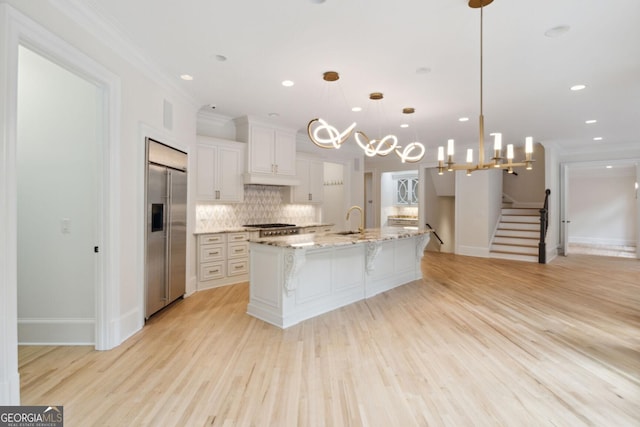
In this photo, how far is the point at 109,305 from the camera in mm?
2951

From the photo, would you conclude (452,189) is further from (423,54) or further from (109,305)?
(109,305)

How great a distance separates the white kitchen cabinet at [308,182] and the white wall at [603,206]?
9613mm

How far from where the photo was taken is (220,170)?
5.44m

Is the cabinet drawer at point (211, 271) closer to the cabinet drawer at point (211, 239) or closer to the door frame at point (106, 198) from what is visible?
the cabinet drawer at point (211, 239)

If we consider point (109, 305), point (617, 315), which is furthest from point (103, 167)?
point (617, 315)

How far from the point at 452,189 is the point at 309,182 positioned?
4.56 meters

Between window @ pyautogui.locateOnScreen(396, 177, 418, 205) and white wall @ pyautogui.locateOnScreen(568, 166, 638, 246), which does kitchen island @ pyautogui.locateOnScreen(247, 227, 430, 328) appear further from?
white wall @ pyautogui.locateOnScreen(568, 166, 638, 246)

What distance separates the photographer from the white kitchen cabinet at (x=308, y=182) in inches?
268

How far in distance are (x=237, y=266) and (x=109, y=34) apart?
11.9 feet

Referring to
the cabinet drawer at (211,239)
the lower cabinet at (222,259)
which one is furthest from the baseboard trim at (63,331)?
the cabinet drawer at (211,239)

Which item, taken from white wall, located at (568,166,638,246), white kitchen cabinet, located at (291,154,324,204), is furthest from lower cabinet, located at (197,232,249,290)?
white wall, located at (568,166,638,246)

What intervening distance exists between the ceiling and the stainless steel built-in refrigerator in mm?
1045

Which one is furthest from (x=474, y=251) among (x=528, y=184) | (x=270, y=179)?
(x=270, y=179)

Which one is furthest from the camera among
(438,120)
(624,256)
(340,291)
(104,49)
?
(624,256)
